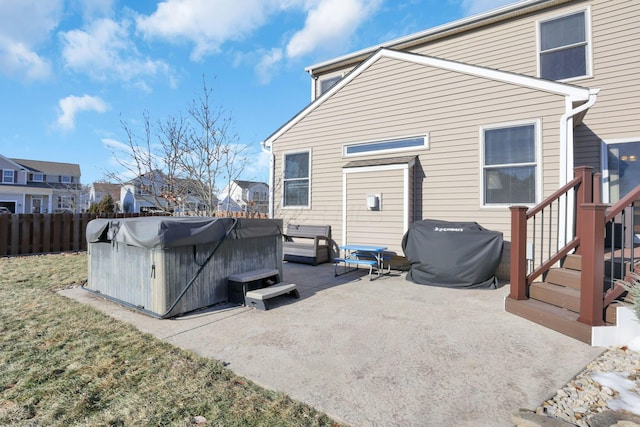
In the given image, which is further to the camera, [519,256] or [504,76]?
[504,76]

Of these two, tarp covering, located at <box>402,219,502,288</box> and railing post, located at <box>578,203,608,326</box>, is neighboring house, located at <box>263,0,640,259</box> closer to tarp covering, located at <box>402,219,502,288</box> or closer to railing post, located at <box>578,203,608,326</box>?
tarp covering, located at <box>402,219,502,288</box>

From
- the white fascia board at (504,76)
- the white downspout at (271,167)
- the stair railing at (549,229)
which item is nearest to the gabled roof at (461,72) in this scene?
the white fascia board at (504,76)

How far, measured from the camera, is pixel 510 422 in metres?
1.90

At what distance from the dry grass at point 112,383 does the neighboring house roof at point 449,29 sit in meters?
8.77

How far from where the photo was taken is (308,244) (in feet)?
25.6

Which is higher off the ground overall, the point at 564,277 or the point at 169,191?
the point at 169,191

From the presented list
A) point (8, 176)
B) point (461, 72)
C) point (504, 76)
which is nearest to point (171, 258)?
point (461, 72)

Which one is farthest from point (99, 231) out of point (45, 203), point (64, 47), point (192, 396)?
point (45, 203)

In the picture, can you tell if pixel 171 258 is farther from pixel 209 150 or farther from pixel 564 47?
pixel 564 47

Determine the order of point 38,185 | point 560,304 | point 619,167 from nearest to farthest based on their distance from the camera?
point 560,304 → point 619,167 → point 38,185

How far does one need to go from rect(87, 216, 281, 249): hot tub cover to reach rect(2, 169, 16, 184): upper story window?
105 ft

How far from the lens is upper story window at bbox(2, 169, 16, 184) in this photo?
26.7 m

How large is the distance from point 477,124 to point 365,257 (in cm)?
350

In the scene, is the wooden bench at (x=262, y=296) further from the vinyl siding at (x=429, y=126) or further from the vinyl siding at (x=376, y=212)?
the vinyl siding at (x=429, y=126)
